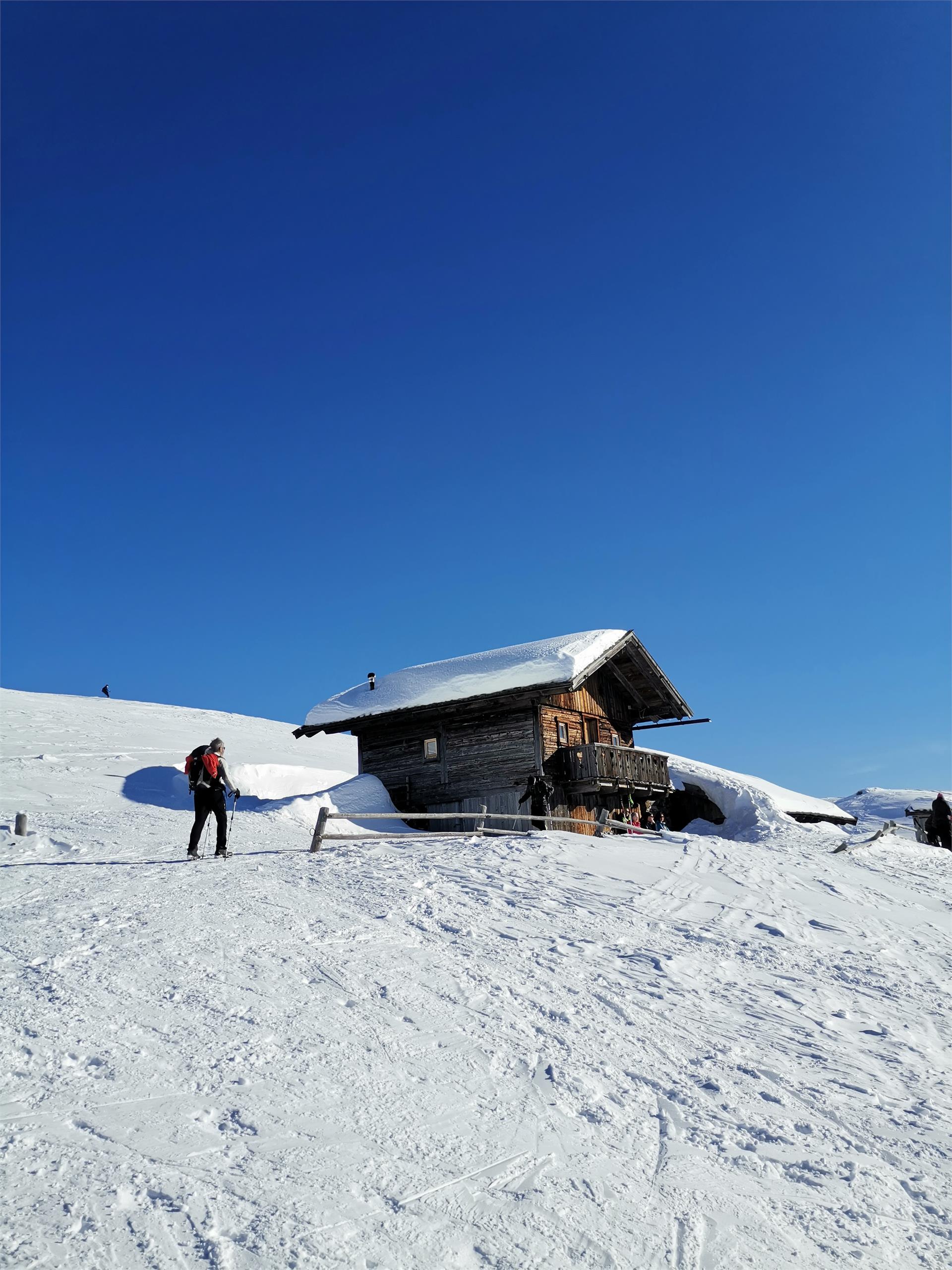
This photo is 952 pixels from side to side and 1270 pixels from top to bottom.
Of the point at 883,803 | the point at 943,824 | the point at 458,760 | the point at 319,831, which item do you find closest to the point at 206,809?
the point at 319,831

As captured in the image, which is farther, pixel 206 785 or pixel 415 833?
pixel 415 833

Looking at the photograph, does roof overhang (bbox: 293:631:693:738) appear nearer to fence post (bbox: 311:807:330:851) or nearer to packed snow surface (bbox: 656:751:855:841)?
packed snow surface (bbox: 656:751:855:841)

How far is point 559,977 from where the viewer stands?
23.9 feet

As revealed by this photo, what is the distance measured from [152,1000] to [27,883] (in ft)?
17.5

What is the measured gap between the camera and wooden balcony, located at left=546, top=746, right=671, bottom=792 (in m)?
23.8

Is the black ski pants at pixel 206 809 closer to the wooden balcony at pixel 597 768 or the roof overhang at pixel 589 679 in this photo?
the roof overhang at pixel 589 679

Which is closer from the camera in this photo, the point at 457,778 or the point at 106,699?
the point at 457,778

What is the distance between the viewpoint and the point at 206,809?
472 inches

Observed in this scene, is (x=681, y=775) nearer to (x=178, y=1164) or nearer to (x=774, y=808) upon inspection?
(x=774, y=808)

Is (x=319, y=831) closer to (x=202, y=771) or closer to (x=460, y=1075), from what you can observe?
(x=202, y=771)

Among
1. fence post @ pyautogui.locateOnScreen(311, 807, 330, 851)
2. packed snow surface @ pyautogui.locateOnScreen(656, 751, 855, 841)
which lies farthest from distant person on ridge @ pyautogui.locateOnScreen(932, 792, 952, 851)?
fence post @ pyautogui.locateOnScreen(311, 807, 330, 851)

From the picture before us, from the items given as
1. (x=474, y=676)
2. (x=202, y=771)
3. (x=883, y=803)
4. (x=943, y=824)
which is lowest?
(x=883, y=803)

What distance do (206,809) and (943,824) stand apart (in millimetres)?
20043

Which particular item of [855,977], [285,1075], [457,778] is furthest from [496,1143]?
[457,778]
